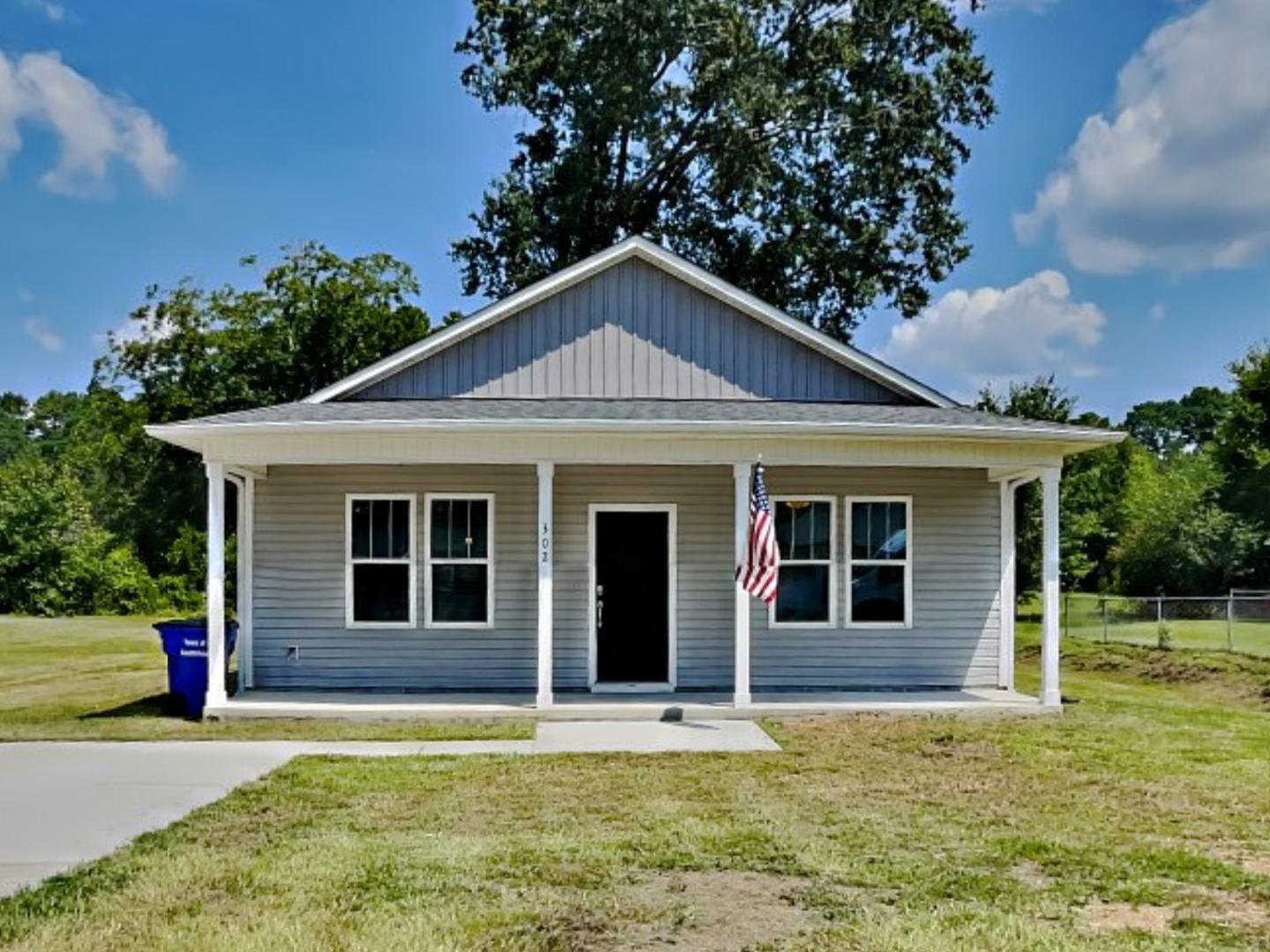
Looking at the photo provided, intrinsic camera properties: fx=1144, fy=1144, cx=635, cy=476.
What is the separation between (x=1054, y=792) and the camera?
26.6 feet

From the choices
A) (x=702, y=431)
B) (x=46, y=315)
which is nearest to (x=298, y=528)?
(x=702, y=431)

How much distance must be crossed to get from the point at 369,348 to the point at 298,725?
66.6ft

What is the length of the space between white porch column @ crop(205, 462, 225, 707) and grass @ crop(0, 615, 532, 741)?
0.47 m

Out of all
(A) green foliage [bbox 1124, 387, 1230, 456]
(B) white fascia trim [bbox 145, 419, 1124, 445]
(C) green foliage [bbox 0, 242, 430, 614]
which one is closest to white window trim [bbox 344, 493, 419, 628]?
(B) white fascia trim [bbox 145, 419, 1124, 445]

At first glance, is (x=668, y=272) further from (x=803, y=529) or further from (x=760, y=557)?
(x=760, y=557)

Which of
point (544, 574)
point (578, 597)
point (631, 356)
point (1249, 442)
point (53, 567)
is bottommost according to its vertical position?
point (53, 567)

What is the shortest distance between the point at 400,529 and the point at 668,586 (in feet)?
10.3

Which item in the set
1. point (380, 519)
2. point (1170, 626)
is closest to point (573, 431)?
point (380, 519)

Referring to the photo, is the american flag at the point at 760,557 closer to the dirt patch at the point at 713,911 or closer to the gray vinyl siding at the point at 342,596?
the gray vinyl siding at the point at 342,596

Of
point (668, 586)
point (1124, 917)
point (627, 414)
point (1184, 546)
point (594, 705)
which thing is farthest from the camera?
point (1184, 546)

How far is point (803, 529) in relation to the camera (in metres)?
13.3

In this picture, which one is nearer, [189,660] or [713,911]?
[713,911]

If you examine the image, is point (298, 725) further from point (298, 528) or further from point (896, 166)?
point (896, 166)

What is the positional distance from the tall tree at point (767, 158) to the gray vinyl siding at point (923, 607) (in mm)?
15175
